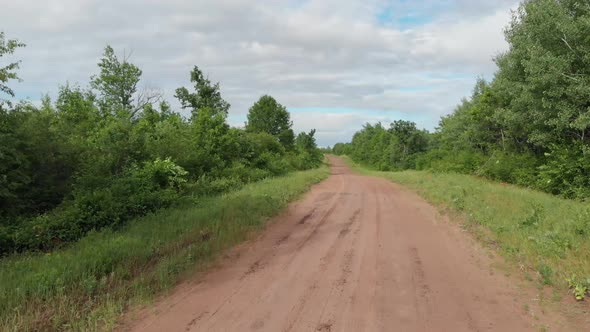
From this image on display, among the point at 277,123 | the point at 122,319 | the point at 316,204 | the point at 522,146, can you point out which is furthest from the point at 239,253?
the point at 277,123

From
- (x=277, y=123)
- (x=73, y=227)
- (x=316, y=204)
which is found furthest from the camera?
(x=277, y=123)

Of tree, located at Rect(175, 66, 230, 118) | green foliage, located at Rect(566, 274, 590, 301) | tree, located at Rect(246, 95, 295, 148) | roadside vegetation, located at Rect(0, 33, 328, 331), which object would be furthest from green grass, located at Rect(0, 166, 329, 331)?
tree, located at Rect(246, 95, 295, 148)

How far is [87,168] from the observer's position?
38.4 ft

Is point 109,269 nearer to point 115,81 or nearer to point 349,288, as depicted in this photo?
point 349,288

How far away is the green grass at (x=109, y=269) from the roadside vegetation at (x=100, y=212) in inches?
0.7

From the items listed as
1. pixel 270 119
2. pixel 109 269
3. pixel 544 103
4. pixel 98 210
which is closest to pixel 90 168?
pixel 98 210

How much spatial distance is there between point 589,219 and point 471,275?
12.7ft

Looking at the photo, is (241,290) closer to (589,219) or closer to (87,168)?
(589,219)

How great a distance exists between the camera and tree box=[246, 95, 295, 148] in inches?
1752

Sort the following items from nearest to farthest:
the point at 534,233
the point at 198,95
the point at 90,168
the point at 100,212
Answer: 1. the point at 534,233
2. the point at 100,212
3. the point at 90,168
4. the point at 198,95

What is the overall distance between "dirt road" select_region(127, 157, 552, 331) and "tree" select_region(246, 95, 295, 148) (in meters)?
35.5

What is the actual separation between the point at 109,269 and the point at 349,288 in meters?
3.86

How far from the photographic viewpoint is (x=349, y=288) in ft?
18.7

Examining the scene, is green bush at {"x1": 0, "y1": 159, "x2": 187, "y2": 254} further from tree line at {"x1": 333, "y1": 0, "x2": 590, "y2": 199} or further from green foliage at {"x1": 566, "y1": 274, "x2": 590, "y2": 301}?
tree line at {"x1": 333, "y1": 0, "x2": 590, "y2": 199}
